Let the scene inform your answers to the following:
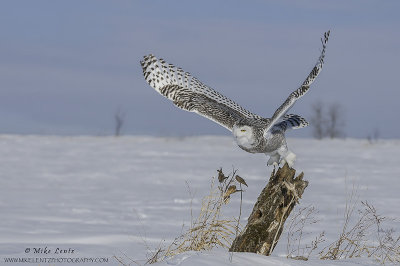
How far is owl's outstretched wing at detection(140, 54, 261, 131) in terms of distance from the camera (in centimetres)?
608

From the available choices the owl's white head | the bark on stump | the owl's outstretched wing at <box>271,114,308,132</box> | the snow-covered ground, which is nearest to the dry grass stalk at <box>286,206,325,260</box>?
the bark on stump

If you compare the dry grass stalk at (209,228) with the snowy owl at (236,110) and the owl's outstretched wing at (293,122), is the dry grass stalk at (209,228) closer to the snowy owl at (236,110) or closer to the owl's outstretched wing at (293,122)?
the snowy owl at (236,110)

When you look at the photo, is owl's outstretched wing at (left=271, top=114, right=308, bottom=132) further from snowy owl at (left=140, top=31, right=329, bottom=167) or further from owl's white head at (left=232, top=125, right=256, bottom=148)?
owl's white head at (left=232, top=125, right=256, bottom=148)

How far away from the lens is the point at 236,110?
644cm

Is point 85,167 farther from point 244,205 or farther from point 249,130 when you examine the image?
point 249,130

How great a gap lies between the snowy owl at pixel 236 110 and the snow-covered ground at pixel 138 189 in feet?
0.92

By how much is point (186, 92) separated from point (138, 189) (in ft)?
25.5

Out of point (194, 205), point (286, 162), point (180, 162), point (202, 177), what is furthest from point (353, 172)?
point (286, 162)

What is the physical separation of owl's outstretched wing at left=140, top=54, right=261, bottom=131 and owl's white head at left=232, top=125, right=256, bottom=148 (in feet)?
1.83

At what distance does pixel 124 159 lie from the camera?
20531 millimetres

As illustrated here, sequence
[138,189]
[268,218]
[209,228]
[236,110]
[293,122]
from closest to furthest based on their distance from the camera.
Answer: [268,218]
[209,228]
[293,122]
[236,110]
[138,189]

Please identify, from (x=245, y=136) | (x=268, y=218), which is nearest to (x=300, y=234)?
(x=268, y=218)

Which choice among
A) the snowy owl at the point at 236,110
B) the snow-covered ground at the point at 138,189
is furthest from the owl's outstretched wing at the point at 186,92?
the snow-covered ground at the point at 138,189

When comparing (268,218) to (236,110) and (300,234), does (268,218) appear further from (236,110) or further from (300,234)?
(236,110)
